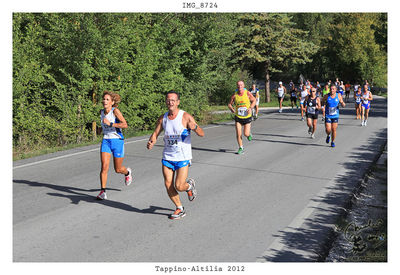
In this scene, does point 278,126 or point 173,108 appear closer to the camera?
point 173,108

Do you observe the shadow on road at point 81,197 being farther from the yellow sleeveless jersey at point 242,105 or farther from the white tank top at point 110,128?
the yellow sleeveless jersey at point 242,105

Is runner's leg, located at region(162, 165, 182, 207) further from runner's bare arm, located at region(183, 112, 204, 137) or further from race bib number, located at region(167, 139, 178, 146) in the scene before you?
runner's bare arm, located at region(183, 112, 204, 137)

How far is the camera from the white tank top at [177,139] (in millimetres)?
6477

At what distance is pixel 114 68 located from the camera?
1526 cm

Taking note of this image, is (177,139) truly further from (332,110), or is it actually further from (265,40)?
(265,40)

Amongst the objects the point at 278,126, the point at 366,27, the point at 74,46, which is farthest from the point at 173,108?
the point at 366,27

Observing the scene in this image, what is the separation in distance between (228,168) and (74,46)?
727cm

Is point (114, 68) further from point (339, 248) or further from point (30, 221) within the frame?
point (339, 248)

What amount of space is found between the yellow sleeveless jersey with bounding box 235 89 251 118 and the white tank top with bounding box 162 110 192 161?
6.16 meters

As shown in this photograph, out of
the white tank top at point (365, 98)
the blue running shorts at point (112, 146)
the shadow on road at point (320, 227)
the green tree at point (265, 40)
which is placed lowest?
the shadow on road at point (320, 227)

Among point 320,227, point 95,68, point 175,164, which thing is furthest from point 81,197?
point 95,68

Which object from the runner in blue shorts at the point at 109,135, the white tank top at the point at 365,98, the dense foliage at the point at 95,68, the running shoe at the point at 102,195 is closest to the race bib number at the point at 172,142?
the runner in blue shorts at the point at 109,135

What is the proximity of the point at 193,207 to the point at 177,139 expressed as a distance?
1407mm

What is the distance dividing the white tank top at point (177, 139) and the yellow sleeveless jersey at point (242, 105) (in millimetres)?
6164
